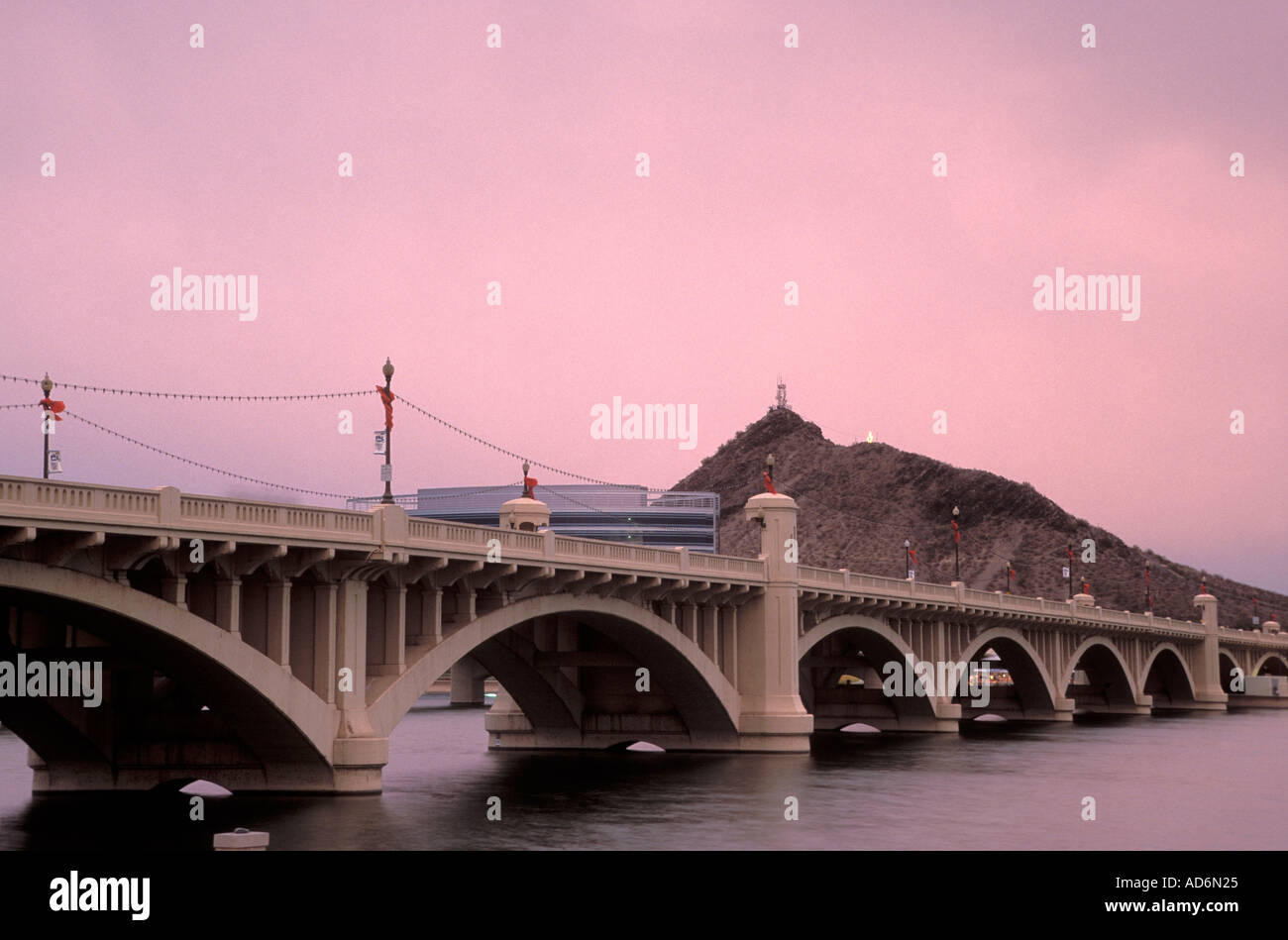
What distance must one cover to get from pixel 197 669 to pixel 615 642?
28708mm

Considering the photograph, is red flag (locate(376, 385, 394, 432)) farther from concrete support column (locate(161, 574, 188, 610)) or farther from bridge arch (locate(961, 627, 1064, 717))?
bridge arch (locate(961, 627, 1064, 717))

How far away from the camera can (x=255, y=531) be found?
3828cm

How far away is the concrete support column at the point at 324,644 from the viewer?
137 ft

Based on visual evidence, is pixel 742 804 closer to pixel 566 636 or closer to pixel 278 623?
pixel 278 623

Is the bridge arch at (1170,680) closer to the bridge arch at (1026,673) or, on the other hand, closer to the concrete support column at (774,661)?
the bridge arch at (1026,673)

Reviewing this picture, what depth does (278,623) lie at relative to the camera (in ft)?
132

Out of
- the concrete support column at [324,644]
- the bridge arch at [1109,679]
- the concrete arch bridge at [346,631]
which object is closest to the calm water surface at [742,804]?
the concrete arch bridge at [346,631]

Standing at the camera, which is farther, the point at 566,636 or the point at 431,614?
the point at 566,636

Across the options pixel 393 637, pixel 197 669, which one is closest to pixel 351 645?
pixel 393 637

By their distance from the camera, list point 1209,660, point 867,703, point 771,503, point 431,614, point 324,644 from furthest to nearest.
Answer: point 1209,660
point 867,703
point 771,503
point 431,614
point 324,644

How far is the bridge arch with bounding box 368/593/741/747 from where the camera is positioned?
47312 millimetres

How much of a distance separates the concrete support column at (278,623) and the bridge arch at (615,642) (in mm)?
5099

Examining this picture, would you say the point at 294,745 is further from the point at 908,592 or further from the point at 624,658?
the point at 908,592

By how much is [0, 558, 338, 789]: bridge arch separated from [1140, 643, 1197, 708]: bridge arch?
345 feet
